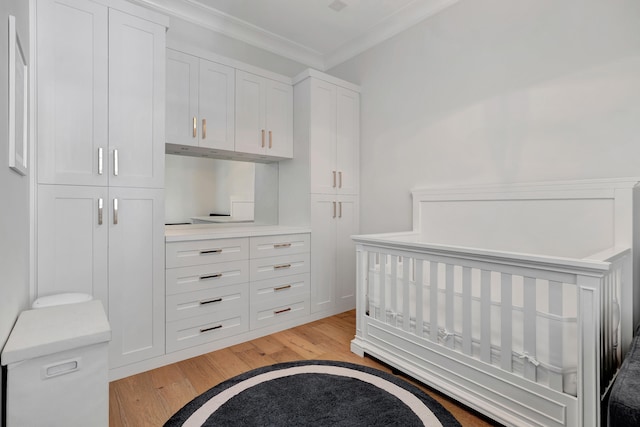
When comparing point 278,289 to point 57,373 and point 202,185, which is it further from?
point 57,373

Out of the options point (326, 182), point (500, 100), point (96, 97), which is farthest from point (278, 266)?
point (500, 100)

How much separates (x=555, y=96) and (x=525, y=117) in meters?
0.19

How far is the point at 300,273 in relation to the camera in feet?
9.36

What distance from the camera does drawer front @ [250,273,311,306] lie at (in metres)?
2.57

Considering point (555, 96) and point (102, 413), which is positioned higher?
point (555, 96)

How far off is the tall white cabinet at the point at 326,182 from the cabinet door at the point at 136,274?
1.26 metres

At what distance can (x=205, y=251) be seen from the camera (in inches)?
90.0

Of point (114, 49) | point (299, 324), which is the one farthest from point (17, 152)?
point (299, 324)

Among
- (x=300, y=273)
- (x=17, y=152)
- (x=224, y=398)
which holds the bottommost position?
(x=224, y=398)

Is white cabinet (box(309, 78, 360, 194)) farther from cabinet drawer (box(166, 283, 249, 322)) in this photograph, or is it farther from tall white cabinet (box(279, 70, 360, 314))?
cabinet drawer (box(166, 283, 249, 322))

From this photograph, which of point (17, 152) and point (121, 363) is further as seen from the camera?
point (121, 363)

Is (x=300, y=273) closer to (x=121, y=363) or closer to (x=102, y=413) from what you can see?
(x=121, y=363)

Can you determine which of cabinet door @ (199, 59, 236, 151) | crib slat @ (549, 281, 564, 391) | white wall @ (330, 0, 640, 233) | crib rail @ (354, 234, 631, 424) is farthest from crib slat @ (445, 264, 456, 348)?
cabinet door @ (199, 59, 236, 151)

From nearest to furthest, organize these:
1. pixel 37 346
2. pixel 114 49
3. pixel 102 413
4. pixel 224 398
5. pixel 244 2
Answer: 1. pixel 37 346
2. pixel 102 413
3. pixel 224 398
4. pixel 114 49
5. pixel 244 2
